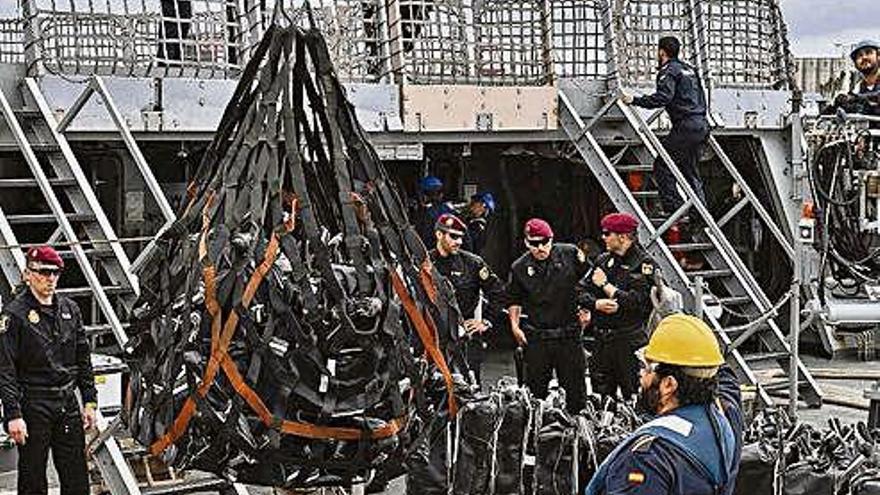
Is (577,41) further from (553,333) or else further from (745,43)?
(553,333)

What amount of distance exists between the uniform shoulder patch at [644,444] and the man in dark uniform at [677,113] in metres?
7.07

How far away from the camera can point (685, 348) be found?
13.8ft

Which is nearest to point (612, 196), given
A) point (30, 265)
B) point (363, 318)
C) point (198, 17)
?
point (198, 17)

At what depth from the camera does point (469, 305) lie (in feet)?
31.8

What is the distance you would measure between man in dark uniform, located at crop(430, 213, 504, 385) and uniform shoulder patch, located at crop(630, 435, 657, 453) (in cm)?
516

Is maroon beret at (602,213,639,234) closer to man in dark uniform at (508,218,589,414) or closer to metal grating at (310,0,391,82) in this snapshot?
man in dark uniform at (508,218,589,414)

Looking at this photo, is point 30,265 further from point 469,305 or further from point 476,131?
point 476,131

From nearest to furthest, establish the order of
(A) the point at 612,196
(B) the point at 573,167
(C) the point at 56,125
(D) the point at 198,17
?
1. (C) the point at 56,125
2. (D) the point at 198,17
3. (A) the point at 612,196
4. (B) the point at 573,167

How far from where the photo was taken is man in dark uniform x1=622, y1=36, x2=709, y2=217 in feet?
36.0

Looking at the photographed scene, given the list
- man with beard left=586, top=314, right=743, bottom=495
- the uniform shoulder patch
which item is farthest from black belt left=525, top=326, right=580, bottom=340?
the uniform shoulder patch

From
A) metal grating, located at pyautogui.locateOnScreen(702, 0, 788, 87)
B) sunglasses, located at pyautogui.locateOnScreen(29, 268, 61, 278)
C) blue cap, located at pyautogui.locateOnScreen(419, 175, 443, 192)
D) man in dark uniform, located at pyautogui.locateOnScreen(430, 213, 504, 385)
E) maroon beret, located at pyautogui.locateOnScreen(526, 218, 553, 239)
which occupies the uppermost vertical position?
metal grating, located at pyautogui.locateOnScreen(702, 0, 788, 87)

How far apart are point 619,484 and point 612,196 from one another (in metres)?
7.22

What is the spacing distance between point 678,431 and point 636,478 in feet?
0.60

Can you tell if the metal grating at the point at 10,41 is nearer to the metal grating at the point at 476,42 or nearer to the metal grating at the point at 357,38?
the metal grating at the point at 357,38
